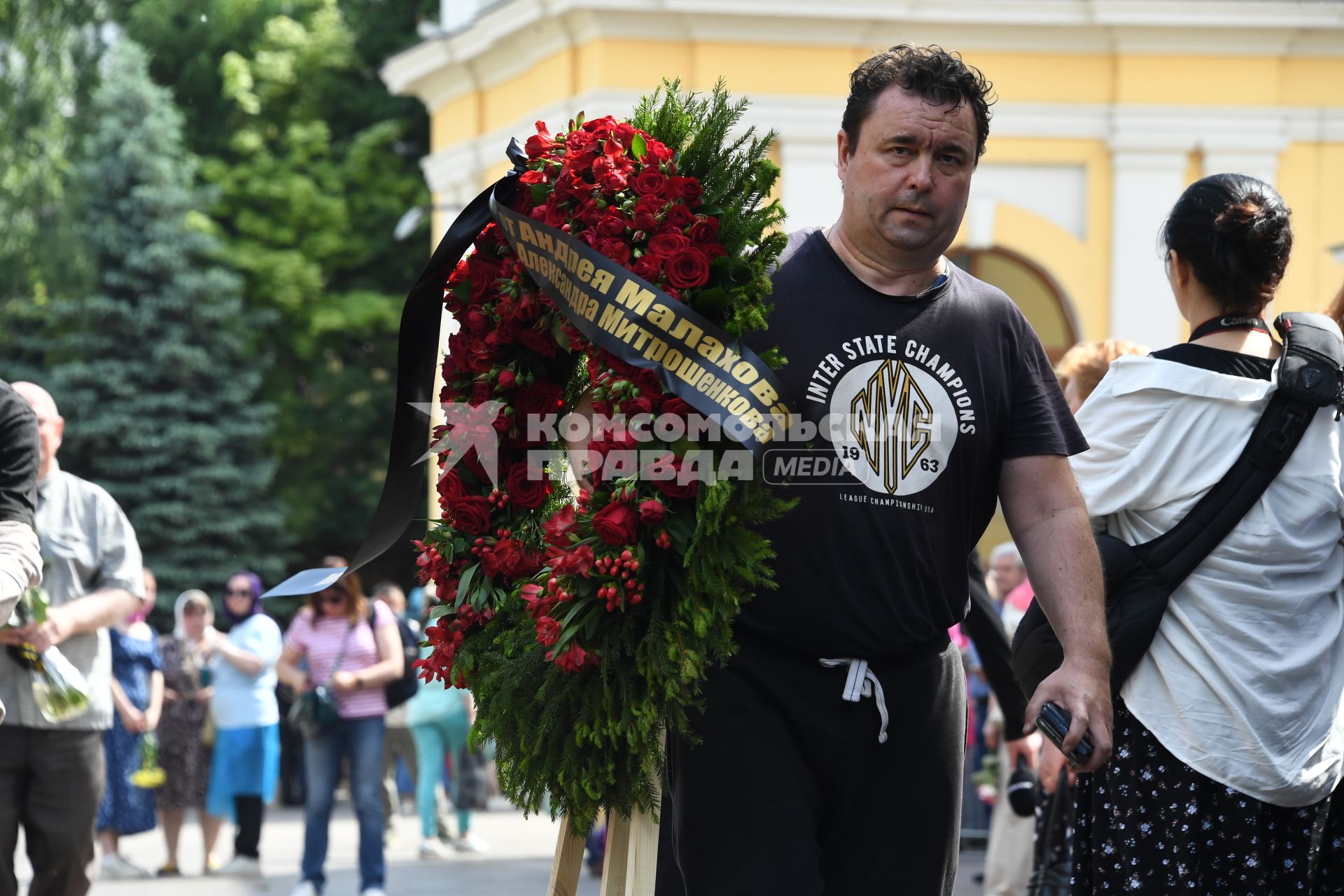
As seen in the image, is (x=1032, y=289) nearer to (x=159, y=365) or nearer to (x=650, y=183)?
(x=159, y=365)

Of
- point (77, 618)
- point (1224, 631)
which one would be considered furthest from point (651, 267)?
point (77, 618)

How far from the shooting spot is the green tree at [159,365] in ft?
98.9

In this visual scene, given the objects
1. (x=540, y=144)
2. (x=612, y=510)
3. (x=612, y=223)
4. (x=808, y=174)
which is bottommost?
(x=612, y=510)

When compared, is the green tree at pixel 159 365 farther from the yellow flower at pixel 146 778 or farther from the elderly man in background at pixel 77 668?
the elderly man in background at pixel 77 668

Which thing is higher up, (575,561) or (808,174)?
(808,174)

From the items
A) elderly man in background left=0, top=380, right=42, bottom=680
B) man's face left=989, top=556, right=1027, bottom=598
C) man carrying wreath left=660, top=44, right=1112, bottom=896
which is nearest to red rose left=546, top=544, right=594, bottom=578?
man carrying wreath left=660, top=44, right=1112, bottom=896

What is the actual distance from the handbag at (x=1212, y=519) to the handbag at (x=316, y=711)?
7.57 meters

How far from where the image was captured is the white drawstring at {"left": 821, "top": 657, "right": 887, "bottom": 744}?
4.05 m

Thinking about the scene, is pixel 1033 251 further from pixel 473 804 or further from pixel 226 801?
pixel 226 801

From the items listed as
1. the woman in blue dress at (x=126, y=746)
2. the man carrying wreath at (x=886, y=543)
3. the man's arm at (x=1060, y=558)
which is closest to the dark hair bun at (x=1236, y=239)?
the man carrying wreath at (x=886, y=543)

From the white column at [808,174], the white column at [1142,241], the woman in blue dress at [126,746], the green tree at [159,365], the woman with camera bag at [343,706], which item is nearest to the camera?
the woman with camera bag at [343,706]

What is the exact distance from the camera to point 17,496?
568 cm

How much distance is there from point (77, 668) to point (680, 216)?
12.5ft

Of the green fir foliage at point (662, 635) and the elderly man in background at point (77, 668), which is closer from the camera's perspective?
the green fir foliage at point (662, 635)
